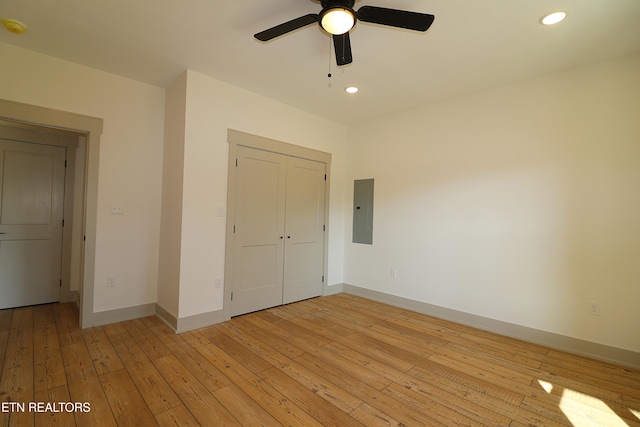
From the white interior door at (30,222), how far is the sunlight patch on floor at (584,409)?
18.5 ft

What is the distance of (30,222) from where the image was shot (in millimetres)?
3682

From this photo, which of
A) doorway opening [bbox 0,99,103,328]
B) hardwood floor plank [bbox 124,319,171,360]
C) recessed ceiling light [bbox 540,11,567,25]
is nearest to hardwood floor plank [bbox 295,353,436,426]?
hardwood floor plank [bbox 124,319,171,360]

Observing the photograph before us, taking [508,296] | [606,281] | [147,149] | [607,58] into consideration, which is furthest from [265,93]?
[606,281]

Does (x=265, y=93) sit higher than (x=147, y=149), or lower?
higher

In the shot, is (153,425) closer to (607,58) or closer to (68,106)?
(68,106)

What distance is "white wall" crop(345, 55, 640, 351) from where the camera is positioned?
2.63 m

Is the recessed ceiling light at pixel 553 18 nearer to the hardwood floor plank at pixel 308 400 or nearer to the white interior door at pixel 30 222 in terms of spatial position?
the hardwood floor plank at pixel 308 400

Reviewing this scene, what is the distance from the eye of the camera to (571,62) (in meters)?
2.76

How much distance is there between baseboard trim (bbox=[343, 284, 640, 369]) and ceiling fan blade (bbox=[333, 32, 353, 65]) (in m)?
3.18

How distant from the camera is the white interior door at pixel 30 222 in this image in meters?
3.53

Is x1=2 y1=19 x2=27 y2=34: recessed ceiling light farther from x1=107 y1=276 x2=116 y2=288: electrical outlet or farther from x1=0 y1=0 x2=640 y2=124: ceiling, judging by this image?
x1=107 y1=276 x2=116 y2=288: electrical outlet

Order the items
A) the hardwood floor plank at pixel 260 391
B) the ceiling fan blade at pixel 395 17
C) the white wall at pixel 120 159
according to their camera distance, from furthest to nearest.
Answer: the white wall at pixel 120 159, the hardwood floor plank at pixel 260 391, the ceiling fan blade at pixel 395 17

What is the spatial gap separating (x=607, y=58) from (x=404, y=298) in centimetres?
338

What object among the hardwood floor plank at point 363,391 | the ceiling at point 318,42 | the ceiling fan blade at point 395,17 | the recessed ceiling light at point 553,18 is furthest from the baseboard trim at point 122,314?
the recessed ceiling light at point 553,18
